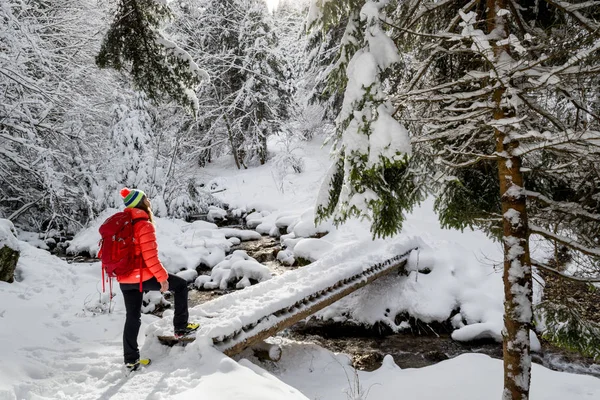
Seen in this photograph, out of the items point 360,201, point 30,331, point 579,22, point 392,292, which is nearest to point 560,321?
point 360,201

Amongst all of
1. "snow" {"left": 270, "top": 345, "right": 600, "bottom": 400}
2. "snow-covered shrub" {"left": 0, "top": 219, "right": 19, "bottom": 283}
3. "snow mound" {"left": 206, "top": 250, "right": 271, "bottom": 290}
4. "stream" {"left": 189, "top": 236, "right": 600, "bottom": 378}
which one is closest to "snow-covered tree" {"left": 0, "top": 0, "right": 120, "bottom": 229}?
"snow-covered shrub" {"left": 0, "top": 219, "right": 19, "bottom": 283}

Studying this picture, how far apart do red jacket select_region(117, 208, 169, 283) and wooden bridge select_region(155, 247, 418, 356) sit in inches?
40.1

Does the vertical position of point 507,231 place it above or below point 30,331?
Answer: above

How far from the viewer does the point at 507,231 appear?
3.52 meters

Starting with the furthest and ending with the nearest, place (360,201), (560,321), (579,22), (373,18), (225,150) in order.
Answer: (225,150)
(560,321)
(360,201)
(373,18)
(579,22)

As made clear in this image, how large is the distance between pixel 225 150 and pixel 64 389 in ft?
83.3

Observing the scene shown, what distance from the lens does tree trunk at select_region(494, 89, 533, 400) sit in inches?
134

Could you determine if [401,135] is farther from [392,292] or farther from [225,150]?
[225,150]

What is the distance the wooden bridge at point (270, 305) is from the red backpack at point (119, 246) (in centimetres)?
119

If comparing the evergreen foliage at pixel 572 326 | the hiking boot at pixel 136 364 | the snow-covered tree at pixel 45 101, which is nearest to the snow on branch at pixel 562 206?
the evergreen foliage at pixel 572 326

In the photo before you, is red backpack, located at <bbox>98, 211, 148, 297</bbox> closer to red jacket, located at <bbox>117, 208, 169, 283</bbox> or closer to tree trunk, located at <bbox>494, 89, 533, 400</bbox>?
red jacket, located at <bbox>117, 208, 169, 283</bbox>

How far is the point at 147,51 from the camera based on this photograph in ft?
20.7

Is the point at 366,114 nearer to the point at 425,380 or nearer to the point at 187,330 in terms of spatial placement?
the point at 187,330

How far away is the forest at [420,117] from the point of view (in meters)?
3.37
